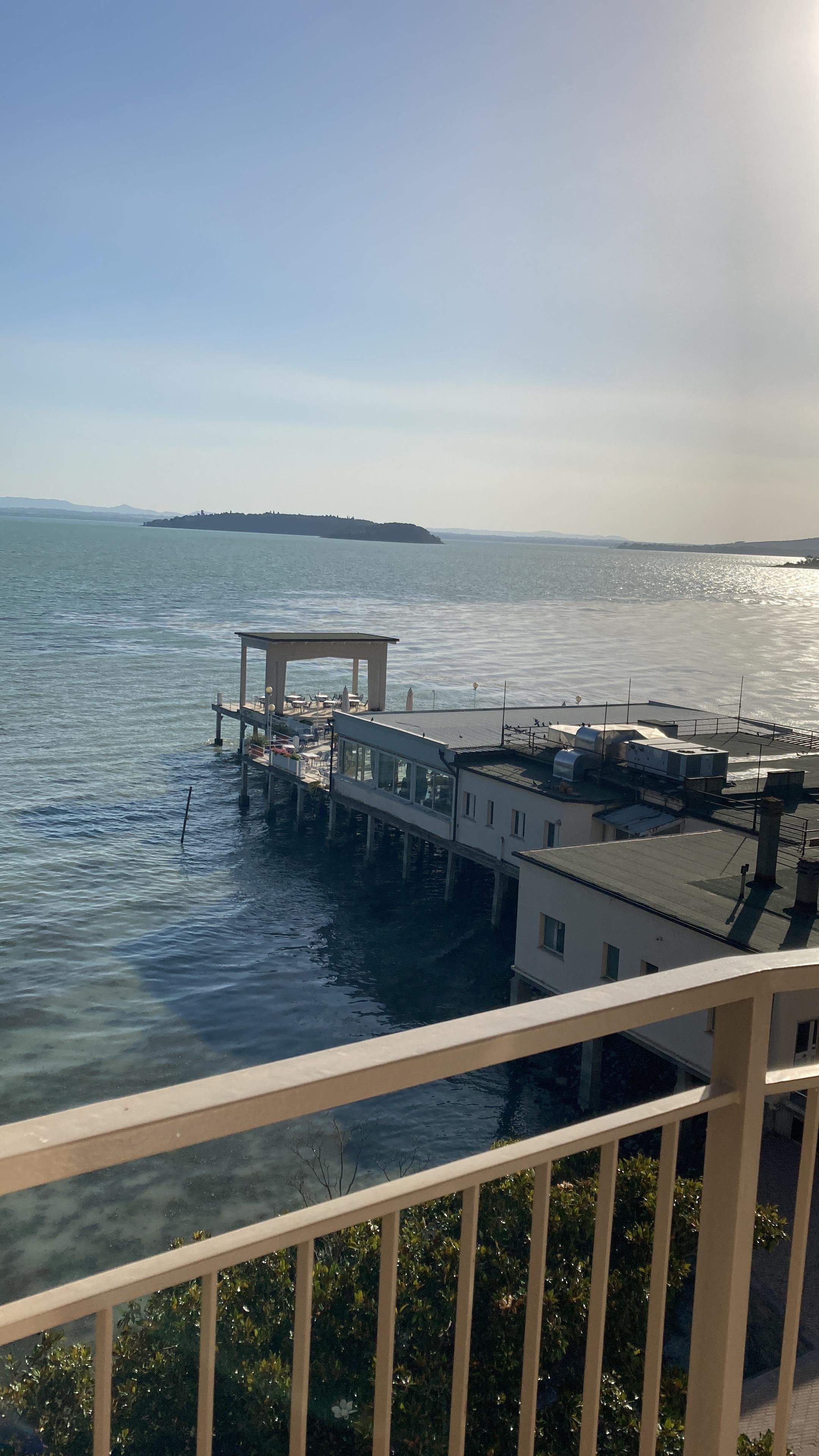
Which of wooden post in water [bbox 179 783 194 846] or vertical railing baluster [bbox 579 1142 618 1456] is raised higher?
vertical railing baluster [bbox 579 1142 618 1456]

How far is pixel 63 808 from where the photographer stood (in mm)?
44094

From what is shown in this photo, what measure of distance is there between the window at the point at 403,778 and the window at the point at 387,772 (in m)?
0.18

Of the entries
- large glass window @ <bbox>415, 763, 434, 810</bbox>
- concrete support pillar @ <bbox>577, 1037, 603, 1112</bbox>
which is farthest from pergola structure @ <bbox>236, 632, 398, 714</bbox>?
concrete support pillar @ <bbox>577, 1037, 603, 1112</bbox>

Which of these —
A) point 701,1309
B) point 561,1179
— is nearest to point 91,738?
point 561,1179

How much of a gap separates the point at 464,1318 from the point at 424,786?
34.4 m

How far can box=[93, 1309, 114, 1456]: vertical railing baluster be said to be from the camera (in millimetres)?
1626

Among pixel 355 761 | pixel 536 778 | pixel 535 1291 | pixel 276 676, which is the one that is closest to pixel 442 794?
pixel 536 778

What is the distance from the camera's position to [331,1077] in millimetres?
1708

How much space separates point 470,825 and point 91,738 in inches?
1213

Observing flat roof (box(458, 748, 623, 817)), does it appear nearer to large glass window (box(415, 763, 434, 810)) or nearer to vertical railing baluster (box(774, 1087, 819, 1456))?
large glass window (box(415, 763, 434, 810))

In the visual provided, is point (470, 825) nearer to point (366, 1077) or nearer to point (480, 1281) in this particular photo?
point (480, 1281)

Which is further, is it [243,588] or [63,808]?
[243,588]

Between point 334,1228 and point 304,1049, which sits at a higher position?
point 334,1228

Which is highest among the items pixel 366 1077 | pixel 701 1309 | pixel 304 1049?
pixel 366 1077
